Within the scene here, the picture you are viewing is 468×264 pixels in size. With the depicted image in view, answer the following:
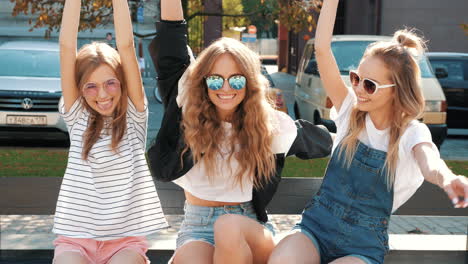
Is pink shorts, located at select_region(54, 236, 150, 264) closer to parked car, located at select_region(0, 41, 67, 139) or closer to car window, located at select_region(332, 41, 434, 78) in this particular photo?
parked car, located at select_region(0, 41, 67, 139)

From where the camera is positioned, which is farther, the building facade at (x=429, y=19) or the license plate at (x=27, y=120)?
the building facade at (x=429, y=19)

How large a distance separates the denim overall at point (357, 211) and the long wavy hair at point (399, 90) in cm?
5

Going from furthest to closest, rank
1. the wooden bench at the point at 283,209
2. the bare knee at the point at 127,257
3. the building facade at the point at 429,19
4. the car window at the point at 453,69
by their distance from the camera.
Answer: the building facade at the point at 429,19
the car window at the point at 453,69
the wooden bench at the point at 283,209
the bare knee at the point at 127,257

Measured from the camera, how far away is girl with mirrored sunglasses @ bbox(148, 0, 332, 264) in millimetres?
3318

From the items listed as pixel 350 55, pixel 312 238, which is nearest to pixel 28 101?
pixel 350 55

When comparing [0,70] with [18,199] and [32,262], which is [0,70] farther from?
[32,262]

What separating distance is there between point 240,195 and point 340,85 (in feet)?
2.48

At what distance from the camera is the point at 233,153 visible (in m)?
3.39

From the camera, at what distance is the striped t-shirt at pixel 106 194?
11.1 feet

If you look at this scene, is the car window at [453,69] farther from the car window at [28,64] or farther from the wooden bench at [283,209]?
the wooden bench at [283,209]

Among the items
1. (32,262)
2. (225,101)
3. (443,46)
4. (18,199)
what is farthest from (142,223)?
(443,46)

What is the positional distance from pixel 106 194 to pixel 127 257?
33 cm

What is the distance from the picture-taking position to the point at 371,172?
128 inches

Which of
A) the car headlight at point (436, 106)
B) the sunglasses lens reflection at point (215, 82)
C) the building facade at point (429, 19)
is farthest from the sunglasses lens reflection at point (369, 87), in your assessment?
the building facade at point (429, 19)
